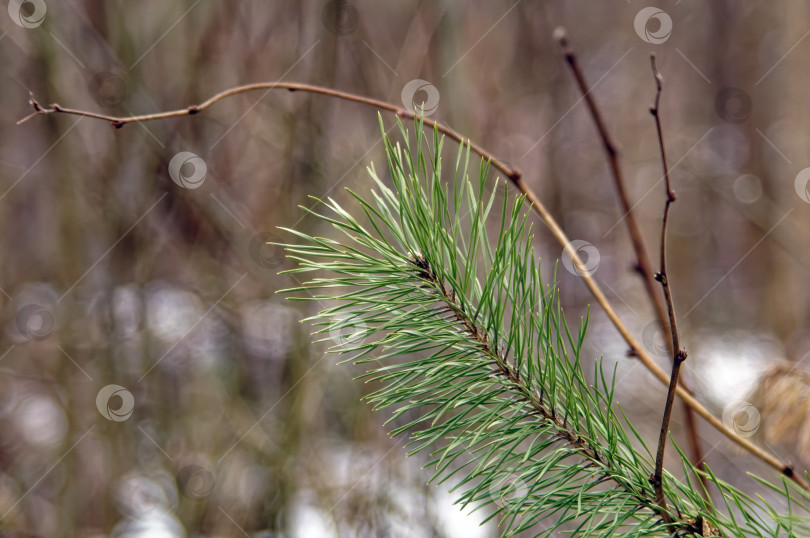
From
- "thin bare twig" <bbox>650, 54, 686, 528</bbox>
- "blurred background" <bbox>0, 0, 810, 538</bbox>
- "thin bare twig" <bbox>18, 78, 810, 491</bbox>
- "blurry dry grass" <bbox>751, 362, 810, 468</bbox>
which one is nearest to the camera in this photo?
"thin bare twig" <bbox>650, 54, 686, 528</bbox>

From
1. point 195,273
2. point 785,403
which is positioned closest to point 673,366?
point 785,403

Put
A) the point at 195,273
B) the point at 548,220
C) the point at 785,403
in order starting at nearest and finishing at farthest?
the point at 548,220 < the point at 785,403 < the point at 195,273

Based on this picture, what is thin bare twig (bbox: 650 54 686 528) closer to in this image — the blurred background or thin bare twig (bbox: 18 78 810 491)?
thin bare twig (bbox: 18 78 810 491)

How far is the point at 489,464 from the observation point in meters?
0.46

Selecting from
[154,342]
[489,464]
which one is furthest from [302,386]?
[489,464]

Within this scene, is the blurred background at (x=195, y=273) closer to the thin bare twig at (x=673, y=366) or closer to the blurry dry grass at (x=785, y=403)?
the blurry dry grass at (x=785, y=403)

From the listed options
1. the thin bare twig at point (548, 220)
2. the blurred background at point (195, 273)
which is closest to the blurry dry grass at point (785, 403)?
the thin bare twig at point (548, 220)

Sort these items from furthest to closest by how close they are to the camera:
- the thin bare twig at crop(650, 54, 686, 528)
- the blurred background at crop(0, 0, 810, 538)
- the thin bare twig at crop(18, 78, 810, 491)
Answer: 1. the blurred background at crop(0, 0, 810, 538)
2. the thin bare twig at crop(18, 78, 810, 491)
3. the thin bare twig at crop(650, 54, 686, 528)

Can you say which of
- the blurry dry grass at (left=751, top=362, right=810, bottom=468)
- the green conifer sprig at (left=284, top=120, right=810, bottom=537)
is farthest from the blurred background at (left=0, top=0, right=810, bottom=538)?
the green conifer sprig at (left=284, top=120, right=810, bottom=537)

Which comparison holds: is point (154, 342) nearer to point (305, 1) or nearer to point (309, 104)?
point (309, 104)

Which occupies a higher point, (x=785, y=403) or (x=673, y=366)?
(x=785, y=403)

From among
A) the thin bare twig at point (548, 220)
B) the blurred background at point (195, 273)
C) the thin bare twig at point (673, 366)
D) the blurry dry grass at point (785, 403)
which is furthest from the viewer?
the blurred background at point (195, 273)

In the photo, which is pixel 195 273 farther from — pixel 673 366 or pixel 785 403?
pixel 673 366

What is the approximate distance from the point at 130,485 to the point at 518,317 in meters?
2.53
